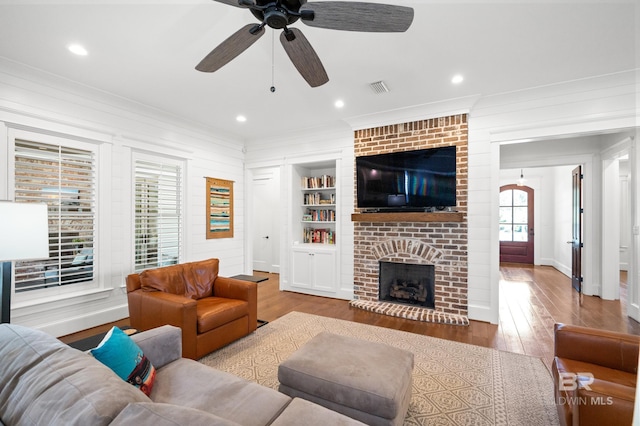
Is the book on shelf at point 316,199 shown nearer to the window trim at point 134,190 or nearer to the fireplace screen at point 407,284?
the fireplace screen at point 407,284

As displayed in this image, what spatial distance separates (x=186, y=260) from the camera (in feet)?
15.0

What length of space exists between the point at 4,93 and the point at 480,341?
551cm

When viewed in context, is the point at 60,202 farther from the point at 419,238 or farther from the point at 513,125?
the point at 513,125

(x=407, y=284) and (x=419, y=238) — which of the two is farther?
(x=407, y=284)

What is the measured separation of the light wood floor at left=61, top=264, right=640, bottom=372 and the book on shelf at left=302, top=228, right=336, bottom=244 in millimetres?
1018

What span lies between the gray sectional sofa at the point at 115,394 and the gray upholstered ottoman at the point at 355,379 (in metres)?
0.36

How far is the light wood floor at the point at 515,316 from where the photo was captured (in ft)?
10.4

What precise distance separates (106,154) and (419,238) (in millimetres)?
4260

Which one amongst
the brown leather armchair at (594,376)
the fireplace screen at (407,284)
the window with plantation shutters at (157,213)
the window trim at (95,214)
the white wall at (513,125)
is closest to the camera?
the brown leather armchair at (594,376)

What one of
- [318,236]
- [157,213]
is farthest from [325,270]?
[157,213]

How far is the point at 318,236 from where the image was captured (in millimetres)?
5352

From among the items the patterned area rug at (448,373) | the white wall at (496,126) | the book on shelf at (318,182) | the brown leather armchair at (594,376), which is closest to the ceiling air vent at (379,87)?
the white wall at (496,126)

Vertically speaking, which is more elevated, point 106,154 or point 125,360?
point 106,154

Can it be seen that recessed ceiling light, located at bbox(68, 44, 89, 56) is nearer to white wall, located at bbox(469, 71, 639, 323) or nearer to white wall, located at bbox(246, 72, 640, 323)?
white wall, located at bbox(246, 72, 640, 323)
